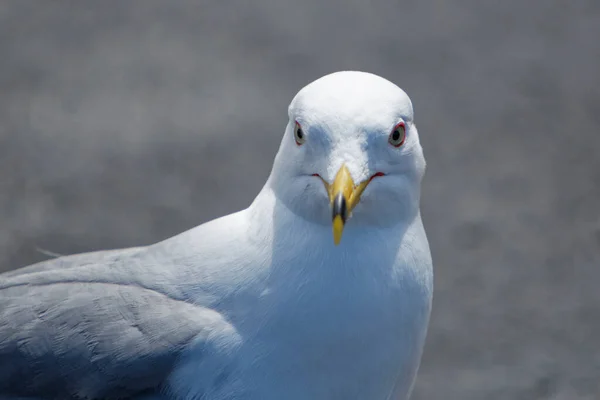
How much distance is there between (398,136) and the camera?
1758 millimetres

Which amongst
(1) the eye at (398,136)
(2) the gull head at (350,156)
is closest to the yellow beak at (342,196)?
(2) the gull head at (350,156)

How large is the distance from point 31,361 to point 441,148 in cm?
244

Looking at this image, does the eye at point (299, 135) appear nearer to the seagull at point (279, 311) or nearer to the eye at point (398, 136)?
the seagull at point (279, 311)

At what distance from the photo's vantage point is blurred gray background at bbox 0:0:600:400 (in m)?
3.31

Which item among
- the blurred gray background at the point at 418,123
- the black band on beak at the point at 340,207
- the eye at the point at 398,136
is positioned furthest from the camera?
the blurred gray background at the point at 418,123

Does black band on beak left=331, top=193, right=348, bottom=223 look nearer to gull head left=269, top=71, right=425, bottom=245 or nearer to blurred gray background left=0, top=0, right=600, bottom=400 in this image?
gull head left=269, top=71, right=425, bottom=245

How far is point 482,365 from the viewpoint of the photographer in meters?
3.15

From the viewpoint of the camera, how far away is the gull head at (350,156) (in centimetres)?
168

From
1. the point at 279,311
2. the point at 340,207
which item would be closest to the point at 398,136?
the point at 340,207

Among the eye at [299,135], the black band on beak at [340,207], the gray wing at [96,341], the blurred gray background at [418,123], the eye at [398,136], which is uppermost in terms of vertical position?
the blurred gray background at [418,123]

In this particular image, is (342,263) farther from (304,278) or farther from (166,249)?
(166,249)

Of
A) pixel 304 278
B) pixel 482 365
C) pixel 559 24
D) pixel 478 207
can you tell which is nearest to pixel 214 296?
pixel 304 278

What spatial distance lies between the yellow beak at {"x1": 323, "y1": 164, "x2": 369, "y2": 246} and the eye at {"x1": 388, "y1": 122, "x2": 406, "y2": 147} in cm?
11

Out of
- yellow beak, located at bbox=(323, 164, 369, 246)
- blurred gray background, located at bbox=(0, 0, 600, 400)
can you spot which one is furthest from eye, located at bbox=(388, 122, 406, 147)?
blurred gray background, located at bbox=(0, 0, 600, 400)
